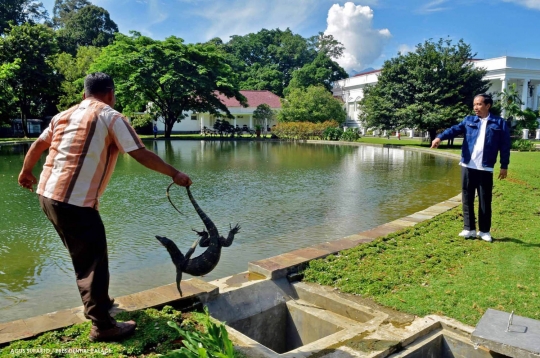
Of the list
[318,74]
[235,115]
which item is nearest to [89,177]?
[235,115]

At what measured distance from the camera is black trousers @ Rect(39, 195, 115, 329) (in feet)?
8.31

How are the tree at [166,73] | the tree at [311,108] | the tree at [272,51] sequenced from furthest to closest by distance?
the tree at [272,51], the tree at [311,108], the tree at [166,73]

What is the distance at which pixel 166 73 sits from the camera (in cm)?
3038

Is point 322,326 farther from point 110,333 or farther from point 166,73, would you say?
point 166,73

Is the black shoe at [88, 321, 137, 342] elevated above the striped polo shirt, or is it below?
below

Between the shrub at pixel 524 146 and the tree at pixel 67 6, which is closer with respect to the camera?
the shrub at pixel 524 146

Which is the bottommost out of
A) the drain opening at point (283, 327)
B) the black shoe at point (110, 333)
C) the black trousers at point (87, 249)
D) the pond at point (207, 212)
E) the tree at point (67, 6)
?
the drain opening at point (283, 327)

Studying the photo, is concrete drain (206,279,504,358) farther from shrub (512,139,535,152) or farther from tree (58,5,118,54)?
tree (58,5,118,54)

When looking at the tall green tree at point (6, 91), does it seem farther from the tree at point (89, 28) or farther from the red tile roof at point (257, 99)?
the tree at point (89, 28)

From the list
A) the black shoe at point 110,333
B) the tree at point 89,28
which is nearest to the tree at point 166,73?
the tree at point 89,28

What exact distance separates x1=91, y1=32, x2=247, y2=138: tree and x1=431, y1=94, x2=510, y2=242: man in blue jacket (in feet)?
87.3

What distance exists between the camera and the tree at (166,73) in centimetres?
2984

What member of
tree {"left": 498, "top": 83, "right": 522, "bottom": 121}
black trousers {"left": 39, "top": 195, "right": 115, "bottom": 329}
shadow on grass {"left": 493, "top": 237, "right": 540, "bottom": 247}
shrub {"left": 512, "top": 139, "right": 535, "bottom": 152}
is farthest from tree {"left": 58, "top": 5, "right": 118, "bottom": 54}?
black trousers {"left": 39, "top": 195, "right": 115, "bottom": 329}

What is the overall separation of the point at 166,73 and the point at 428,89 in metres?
17.4
